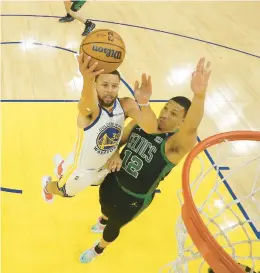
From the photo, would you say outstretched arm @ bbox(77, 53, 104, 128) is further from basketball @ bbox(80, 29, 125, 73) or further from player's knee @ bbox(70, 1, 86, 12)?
player's knee @ bbox(70, 1, 86, 12)

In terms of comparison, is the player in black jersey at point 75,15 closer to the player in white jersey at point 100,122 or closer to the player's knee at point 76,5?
the player's knee at point 76,5

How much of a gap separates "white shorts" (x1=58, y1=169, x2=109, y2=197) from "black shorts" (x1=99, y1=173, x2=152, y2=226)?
59 millimetres

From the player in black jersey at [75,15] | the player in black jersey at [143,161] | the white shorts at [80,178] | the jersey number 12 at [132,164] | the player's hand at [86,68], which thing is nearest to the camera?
the player's hand at [86,68]

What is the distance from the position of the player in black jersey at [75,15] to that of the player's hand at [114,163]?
13.2 ft

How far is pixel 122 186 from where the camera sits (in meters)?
2.79

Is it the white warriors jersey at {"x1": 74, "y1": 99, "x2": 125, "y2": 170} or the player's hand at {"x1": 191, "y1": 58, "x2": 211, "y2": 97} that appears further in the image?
the white warriors jersey at {"x1": 74, "y1": 99, "x2": 125, "y2": 170}

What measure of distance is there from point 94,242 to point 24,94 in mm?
2310

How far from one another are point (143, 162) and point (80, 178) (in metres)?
0.46

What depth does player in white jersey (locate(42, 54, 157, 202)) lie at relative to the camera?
2.53m

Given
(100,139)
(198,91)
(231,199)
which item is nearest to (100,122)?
(100,139)

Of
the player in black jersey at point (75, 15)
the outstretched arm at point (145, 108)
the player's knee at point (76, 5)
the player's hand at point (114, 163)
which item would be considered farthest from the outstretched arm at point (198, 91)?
the player's knee at point (76, 5)

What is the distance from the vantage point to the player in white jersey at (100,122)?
253 cm

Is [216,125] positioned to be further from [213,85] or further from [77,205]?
[77,205]

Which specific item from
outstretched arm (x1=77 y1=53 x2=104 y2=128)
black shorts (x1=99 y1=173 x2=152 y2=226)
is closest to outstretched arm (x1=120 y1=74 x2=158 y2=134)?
outstretched arm (x1=77 y1=53 x2=104 y2=128)
